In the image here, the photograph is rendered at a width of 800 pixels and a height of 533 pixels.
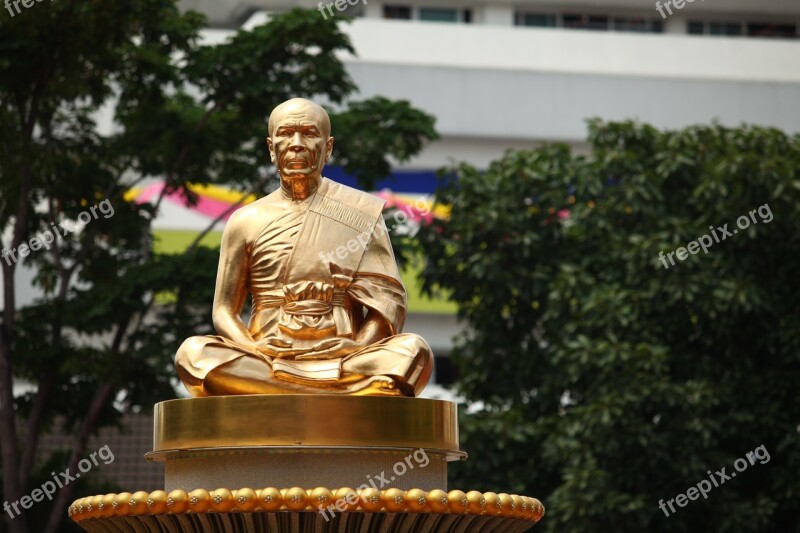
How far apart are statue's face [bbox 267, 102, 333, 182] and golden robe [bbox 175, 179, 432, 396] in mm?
236

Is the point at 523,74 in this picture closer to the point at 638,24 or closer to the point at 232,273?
the point at 638,24

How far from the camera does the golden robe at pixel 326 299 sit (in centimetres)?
798

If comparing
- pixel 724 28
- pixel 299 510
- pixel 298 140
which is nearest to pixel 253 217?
pixel 298 140

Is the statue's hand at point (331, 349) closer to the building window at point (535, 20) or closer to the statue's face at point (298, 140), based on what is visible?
the statue's face at point (298, 140)

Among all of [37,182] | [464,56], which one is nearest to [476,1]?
[464,56]

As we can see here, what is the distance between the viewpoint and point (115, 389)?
51.9 feet

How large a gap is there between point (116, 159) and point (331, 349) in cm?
919

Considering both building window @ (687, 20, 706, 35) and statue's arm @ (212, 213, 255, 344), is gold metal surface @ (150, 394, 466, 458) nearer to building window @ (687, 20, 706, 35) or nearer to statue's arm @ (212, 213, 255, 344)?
statue's arm @ (212, 213, 255, 344)

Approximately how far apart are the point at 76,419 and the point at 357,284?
363 inches

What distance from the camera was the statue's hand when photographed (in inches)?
320

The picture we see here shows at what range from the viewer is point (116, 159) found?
656 inches

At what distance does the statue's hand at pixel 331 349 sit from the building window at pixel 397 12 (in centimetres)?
2441

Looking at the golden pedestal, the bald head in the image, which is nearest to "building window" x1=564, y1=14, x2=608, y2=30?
the bald head

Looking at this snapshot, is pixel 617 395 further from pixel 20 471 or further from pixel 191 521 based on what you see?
pixel 191 521
